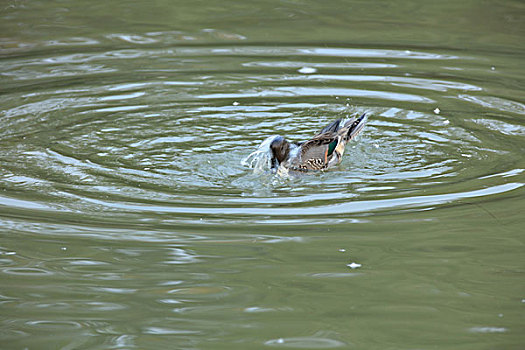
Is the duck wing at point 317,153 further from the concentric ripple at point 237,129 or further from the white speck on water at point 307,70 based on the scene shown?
the white speck on water at point 307,70

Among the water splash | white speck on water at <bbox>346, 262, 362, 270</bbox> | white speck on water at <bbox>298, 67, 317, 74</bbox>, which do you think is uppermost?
white speck on water at <bbox>298, 67, 317, 74</bbox>

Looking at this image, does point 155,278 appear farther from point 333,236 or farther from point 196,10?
point 196,10

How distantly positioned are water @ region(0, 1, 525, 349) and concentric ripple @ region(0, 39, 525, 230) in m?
0.03

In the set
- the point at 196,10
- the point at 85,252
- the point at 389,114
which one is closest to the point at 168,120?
the point at 389,114

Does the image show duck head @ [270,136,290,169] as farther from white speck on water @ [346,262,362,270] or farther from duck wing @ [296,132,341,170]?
white speck on water @ [346,262,362,270]

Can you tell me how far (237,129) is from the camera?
8.67 metres

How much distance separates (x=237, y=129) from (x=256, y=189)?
5.90 feet

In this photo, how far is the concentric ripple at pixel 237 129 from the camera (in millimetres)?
6625

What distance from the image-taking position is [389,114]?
9.04m

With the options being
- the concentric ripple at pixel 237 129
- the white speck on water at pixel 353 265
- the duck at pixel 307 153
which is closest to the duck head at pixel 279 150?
the duck at pixel 307 153

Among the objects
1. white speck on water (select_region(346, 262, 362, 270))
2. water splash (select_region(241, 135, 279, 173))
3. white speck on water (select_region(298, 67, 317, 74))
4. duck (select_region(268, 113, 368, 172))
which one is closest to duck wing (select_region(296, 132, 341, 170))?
duck (select_region(268, 113, 368, 172))

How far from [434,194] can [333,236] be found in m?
1.21

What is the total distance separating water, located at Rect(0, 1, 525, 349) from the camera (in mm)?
4840

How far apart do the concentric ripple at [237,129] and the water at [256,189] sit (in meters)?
0.03
